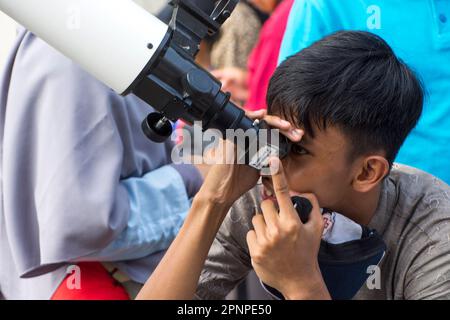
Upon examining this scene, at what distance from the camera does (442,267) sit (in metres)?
1.63

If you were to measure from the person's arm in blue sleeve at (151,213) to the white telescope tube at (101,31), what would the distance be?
→ 2.28ft

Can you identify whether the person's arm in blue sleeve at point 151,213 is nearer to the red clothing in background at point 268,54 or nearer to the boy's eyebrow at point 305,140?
the boy's eyebrow at point 305,140

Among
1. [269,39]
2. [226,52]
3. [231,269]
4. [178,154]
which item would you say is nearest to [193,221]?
[231,269]


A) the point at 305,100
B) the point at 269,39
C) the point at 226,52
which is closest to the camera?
the point at 305,100

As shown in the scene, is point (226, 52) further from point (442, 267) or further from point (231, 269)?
point (442, 267)

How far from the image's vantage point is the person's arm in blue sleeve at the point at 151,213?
6.47 ft

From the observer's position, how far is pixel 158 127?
1.45m

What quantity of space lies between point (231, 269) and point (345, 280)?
1.08ft

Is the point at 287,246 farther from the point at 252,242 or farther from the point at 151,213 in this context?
the point at 151,213

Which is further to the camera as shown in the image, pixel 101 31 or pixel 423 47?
pixel 423 47

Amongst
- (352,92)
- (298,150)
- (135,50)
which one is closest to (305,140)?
(298,150)

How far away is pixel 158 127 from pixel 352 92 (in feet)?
1.59
